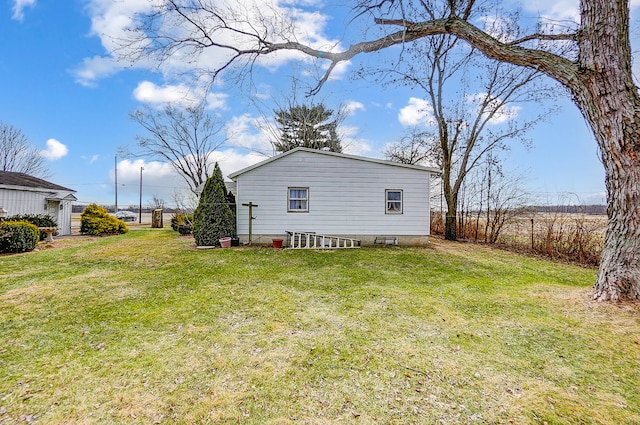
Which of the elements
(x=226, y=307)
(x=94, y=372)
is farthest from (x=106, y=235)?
(x=94, y=372)

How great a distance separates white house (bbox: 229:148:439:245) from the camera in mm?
10453

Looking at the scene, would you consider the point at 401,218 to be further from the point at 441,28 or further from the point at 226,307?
the point at 226,307

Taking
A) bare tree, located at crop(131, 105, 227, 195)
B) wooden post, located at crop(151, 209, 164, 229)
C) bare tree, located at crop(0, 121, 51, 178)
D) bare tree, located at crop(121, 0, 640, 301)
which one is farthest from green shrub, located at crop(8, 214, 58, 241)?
bare tree, located at crop(0, 121, 51, 178)

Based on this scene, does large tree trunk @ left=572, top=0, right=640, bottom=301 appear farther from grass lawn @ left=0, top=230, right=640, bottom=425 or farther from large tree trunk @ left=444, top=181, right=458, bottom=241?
large tree trunk @ left=444, top=181, right=458, bottom=241

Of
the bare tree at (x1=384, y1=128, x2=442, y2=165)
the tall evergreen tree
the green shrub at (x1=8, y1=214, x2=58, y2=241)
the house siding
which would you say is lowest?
the green shrub at (x1=8, y1=214, x2=58, y2=241)

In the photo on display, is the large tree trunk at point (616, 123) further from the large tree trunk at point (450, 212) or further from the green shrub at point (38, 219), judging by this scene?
the green shrub at point (38, 219)

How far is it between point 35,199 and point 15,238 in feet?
17.9

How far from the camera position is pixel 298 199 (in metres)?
10.6

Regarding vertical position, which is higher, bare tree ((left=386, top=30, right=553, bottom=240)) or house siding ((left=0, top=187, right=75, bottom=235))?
bare tree ((left=386, top=30, right=553, bottom=240))

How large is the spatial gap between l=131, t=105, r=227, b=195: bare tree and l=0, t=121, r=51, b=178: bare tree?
12.2 m

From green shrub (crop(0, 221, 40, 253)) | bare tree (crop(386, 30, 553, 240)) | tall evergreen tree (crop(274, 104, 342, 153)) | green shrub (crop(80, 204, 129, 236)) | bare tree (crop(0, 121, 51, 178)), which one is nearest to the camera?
green shrub (crop(0, 221, 40, 253))

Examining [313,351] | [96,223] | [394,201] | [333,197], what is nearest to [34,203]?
[96,223]

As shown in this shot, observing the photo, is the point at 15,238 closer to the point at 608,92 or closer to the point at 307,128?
the point at 608,92

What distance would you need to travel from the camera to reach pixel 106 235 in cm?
1466
